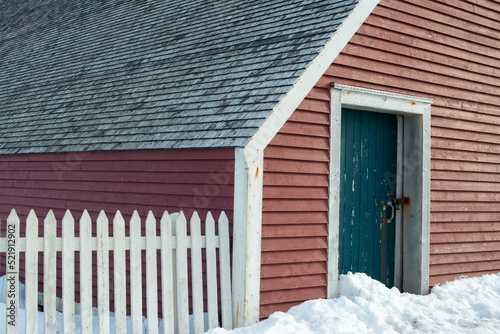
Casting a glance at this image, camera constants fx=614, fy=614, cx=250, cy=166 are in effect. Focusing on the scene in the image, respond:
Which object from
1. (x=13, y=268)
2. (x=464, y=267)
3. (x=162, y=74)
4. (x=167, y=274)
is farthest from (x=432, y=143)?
(x=13, y=268)

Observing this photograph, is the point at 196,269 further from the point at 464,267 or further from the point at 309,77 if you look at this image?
the point at 464,267

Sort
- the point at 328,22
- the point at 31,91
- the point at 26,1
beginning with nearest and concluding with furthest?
the point at 328,22 < the point at 31,91 < the point at 26,1

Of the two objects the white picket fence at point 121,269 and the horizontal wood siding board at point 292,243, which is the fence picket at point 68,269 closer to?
the white picket fence at point 121,269

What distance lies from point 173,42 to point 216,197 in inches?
136

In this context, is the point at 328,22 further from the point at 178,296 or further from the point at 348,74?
the point at 178,296

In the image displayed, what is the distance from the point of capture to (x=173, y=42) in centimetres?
883

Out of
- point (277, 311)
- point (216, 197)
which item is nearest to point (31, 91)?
point (216, 197)

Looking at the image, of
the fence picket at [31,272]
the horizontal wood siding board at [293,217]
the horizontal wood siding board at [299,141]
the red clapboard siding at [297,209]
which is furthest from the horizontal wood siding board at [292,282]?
the fence picket at [31,272]

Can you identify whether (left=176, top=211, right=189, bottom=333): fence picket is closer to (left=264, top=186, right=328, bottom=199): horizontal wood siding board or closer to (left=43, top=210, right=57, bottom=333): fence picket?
(left=264, top=186, right=328, bottom=199): horizontal wood siding board

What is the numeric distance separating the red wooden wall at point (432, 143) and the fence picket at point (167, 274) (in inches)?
36.1

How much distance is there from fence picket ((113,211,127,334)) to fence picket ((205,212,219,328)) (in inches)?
31.6

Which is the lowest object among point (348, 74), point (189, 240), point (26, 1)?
point (189, 240)

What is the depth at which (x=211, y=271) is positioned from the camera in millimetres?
5727

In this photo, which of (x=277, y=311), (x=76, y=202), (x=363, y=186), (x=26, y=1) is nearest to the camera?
(x=277, y=311)
